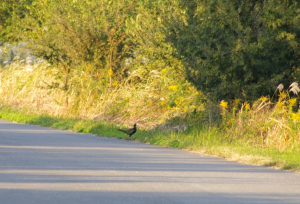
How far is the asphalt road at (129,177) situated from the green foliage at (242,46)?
7.58 ft

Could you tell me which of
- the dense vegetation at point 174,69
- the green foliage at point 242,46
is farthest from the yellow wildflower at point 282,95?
the green foliage at point 242,46

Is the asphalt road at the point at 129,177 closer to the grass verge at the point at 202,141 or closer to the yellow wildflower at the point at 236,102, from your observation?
the grass verge at the point at 202,141

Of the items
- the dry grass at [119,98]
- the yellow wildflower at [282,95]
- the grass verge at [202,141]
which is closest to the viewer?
the grass verge at [202,141]

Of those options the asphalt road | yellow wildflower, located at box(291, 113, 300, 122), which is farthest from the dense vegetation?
the asphalt road

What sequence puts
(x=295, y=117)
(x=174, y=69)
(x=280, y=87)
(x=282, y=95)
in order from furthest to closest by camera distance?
(x=174, y=69) → (x=282, y=95) → (x=280, y=87) → (x=295, y=117)

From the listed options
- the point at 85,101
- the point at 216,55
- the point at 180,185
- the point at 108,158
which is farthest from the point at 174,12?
the point at 180,185

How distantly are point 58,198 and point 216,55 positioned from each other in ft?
21.9

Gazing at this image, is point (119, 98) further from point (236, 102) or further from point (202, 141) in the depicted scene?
point (202, 141)

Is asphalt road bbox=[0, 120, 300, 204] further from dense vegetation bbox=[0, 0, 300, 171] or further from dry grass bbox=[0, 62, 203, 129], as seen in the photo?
dry grass bbox=[0, 62, 203, 129]

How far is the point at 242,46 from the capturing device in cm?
1238

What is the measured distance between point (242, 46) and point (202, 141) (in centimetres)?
251

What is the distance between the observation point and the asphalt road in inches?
294

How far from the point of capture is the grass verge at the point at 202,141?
427 inches

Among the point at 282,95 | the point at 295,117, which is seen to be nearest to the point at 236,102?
the point at 282,95
